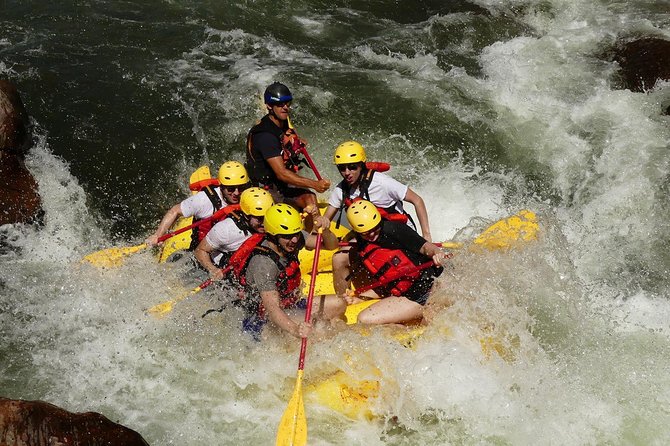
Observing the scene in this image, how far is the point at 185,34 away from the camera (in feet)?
33.8

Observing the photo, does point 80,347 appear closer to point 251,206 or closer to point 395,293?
point 251,206

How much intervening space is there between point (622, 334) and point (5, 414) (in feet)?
16.1

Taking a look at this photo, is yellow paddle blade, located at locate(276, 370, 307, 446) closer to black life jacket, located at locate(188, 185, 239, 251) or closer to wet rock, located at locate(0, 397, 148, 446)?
wet rock, located at locate(0, 397, 148, 446)

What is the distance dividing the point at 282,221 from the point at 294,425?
1.45 meters

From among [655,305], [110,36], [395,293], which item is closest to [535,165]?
[655,305]

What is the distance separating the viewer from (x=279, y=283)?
5.27m

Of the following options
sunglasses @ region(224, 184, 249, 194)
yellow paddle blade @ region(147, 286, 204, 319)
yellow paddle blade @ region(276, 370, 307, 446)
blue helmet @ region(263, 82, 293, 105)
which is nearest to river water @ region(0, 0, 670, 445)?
yellow paddle blade @ region(147, 286, 204, 319)

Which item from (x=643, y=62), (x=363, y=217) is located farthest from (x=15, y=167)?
(x=643, y=62)

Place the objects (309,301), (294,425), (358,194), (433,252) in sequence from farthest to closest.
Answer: (358,194) → (433,252) → (309,301) → (294,425)

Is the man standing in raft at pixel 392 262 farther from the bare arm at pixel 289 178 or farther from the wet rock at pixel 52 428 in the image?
the wet rock at pixel 52 428

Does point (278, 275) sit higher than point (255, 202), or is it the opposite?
point (255, 202)

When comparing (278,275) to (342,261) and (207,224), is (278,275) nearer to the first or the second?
(342,261)

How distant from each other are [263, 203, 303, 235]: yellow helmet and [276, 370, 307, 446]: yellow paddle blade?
114cm

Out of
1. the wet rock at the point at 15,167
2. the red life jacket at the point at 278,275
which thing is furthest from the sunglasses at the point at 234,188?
the wet rock at the point at 15,167
